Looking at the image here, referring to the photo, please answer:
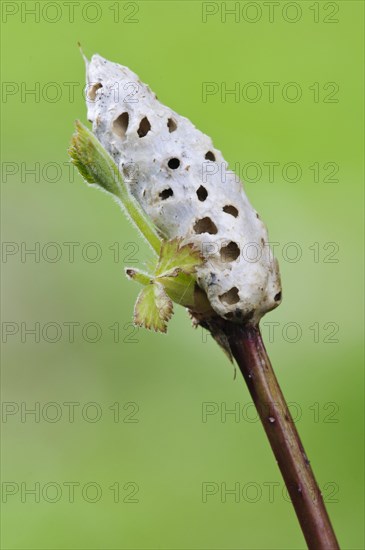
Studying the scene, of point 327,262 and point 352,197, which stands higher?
point 352,197

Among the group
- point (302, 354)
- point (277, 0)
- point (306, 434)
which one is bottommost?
point (306, 434)

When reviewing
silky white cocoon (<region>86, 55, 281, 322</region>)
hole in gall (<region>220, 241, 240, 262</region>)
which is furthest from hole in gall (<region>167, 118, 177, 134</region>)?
hole in gall (<region>220, 241, 240, 262</region>)

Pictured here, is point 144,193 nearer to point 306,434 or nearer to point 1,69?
point 306,434

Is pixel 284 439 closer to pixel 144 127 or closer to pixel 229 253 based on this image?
pixel 229 253

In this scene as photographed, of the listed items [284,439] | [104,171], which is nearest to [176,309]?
[104,171]

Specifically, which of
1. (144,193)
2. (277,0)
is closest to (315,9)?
(277,0)
